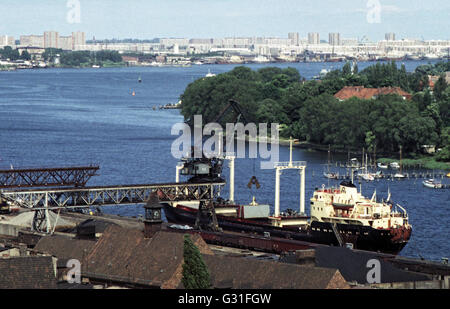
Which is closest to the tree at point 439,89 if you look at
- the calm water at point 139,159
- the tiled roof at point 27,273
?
the calm water at point 139,159

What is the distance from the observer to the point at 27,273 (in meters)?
46.2

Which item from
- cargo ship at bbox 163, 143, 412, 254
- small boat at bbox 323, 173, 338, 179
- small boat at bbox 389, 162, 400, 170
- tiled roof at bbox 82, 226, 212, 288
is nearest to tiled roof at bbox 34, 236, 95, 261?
tiled roof at bbox 82, 226, 212, 288

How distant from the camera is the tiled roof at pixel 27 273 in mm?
45656

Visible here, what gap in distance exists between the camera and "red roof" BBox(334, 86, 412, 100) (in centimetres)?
18535

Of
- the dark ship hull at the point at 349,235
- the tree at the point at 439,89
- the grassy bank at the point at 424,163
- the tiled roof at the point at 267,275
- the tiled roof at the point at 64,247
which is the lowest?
the grassy bank at the point at 424,163

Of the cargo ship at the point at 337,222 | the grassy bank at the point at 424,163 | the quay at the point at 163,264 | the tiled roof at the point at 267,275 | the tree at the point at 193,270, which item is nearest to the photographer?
the tree at the point at 193,270

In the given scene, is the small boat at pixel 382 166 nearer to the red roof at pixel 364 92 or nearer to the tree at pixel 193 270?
the red roof at pixel 364 92

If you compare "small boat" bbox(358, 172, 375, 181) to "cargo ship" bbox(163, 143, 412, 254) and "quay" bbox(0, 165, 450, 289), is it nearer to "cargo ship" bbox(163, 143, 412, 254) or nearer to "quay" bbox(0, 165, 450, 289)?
"cargo ship" bbox(163, 143, 412, 254)

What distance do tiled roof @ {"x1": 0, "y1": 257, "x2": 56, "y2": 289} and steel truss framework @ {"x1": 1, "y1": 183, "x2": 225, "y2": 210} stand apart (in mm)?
28355

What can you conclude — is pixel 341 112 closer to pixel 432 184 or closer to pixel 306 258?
pixel 432 184

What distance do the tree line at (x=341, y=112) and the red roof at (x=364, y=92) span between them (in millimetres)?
2325

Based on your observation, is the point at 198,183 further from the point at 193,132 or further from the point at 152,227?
the point at 193,132

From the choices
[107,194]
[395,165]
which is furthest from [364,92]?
[107,194]

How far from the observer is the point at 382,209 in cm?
8275
